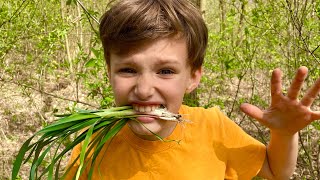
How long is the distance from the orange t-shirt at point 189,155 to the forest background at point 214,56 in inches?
48.9

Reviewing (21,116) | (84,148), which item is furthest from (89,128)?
(21,116)

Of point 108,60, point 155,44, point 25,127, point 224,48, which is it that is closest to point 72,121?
point 108,60

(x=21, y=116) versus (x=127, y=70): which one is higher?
(x=127, y=70)

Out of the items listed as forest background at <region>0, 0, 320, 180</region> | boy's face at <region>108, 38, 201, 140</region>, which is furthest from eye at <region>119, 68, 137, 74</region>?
forest background at <region>0, 0, 320, 180</region>

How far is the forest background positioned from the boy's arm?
1502 millimetres

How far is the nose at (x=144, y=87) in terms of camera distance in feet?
5.25

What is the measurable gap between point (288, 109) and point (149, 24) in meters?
0.61

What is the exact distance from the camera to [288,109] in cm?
164

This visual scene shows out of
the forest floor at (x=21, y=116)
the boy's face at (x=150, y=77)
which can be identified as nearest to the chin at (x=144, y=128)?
the boy's face at (x=150, y=77)

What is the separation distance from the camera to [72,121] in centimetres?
174

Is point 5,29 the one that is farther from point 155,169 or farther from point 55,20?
point 155,169

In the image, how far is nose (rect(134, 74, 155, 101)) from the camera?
160 centimetres

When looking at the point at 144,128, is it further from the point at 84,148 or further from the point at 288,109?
the point at 288,109

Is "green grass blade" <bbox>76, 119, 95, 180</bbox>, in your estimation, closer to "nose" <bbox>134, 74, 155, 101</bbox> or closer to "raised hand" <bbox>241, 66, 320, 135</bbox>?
"nose" <bbox>134, 74, 155, 101</bbox>
